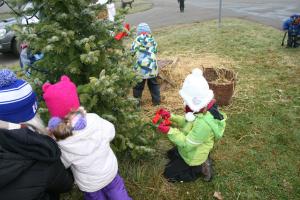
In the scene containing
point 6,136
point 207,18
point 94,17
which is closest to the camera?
point 6,136

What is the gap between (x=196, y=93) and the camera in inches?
134

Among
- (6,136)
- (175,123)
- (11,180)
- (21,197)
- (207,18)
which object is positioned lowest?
(207,18)

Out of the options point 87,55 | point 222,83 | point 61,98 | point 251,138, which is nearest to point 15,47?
point 222,83

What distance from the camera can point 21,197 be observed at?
2.17 meters

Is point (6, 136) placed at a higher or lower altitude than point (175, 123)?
higher

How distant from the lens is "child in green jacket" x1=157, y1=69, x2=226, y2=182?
11.3 feet

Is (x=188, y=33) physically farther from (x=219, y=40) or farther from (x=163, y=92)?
(x=163, y=92)

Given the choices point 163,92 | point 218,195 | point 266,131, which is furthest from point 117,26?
point 163,92

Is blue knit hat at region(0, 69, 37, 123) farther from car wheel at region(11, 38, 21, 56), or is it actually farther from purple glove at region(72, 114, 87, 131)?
car wheel at region(11, 38, 21, 56)

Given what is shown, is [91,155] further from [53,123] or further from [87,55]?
[87,55]

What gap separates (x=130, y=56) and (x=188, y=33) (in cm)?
863

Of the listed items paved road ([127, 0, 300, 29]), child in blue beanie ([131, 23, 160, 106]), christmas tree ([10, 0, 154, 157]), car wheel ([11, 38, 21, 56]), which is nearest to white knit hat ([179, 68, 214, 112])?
christmas tree ([10, 0, 154, 157])

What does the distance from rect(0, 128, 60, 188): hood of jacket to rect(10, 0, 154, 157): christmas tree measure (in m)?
0.87

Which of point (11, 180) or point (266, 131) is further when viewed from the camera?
point (266, 131)
